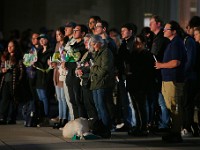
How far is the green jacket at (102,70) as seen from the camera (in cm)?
1588

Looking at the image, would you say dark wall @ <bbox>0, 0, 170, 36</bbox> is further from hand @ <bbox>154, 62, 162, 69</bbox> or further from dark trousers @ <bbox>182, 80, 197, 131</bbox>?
hand @ <bbox>154, 62, 162, 69</bbox>

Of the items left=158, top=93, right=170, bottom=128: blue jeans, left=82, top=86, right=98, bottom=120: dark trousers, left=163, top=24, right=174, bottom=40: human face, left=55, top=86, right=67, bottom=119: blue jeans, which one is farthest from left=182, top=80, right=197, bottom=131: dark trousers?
left=55, top=86, right=67, bottom=119: blue jeans

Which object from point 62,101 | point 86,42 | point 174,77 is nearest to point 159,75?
point 86,42

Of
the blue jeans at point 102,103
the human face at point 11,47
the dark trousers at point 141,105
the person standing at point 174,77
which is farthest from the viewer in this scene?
the human face at point 11,47

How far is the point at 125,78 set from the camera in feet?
56.1

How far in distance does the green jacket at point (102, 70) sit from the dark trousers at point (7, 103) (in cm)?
383

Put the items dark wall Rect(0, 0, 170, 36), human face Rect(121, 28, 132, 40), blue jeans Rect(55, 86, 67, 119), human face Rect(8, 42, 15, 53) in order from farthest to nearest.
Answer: dark wall Rect(0, 0, 170, 36)
human face Rect(8, 42, 15, 53)
blue jeans Rect(55, 86, 67, 119)
human face Rect(121, 28, 132, 40)

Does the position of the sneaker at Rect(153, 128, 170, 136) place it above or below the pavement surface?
below

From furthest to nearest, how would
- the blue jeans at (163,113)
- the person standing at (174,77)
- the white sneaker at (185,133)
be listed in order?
the blue jeans at (163,113), the white sneaker at (185,133), the person standing at (174,77)

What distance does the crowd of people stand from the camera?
622 inches

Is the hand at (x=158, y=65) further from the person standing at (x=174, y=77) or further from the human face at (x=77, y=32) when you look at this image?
the human face at (x=77, y=32)

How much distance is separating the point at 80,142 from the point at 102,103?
87cm

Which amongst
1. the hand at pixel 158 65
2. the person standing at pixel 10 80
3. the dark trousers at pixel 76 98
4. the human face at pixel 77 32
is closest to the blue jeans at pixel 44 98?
the person standing at pixel 10 80

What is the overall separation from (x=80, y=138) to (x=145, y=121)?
Answer: 140 cm
